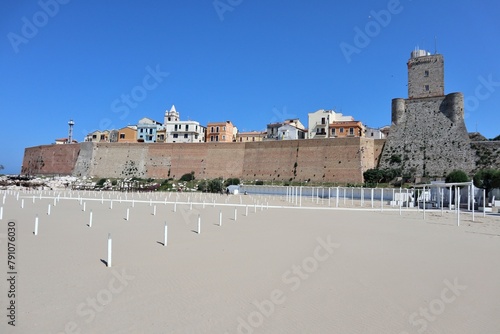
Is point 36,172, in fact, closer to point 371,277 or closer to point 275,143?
point 275,143

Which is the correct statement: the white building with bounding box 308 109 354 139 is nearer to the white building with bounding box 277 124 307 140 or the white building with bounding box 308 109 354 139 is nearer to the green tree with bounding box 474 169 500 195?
the white building with bounding box 277 124 307 140

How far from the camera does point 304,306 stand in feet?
15.9

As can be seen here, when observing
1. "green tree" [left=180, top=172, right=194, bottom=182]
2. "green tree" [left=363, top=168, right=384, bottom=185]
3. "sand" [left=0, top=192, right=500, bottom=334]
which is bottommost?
"sand" [left=0, top=192, right=500, bottom=334]

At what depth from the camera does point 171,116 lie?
6800 cm

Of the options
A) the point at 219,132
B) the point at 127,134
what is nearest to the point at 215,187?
the point at 219,132

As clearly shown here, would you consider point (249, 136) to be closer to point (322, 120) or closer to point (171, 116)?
point (171, 116)

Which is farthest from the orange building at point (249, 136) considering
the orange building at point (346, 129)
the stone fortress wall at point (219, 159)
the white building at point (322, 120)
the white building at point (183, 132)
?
the orange building at point (346, 129)

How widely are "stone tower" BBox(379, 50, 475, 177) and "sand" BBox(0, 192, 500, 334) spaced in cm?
3317

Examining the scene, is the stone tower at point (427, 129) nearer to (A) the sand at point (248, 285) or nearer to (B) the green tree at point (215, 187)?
(B) the green tree at point (215, 187)

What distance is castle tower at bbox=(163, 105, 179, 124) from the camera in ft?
222

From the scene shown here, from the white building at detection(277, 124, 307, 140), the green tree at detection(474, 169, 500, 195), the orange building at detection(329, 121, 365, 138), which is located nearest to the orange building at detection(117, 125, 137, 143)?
the white building at detection(277, 124, 307, 140)

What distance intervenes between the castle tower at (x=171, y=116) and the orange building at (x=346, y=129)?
97.7 feet

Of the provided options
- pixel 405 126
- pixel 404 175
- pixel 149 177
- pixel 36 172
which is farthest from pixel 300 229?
pixel 36 172

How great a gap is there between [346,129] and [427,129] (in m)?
12.9
